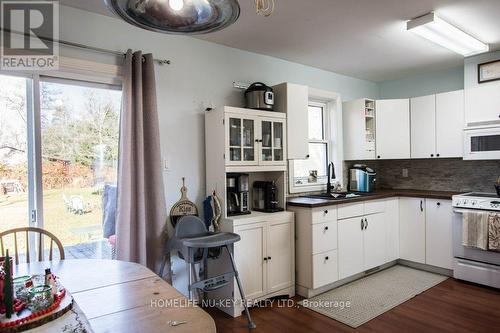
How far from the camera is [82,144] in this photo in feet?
8.61

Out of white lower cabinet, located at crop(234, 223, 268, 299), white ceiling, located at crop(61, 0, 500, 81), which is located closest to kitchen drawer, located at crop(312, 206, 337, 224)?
white lower cabinet, located at crop(234, 223, 268, 299)

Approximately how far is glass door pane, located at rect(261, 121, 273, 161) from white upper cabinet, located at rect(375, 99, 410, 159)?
1863 millimetres

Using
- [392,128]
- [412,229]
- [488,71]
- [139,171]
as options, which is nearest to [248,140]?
[139,171]

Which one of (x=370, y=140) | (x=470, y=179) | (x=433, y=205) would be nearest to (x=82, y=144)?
(x=370, y=140)

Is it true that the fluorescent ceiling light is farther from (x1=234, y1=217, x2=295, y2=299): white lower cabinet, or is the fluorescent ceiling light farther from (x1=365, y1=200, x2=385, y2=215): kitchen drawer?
(x1=234, y1=217, x2=295, y2=299): white lower cabinet

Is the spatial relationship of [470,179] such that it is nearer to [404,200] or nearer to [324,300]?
[404,200]

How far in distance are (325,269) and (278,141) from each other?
1372 mm

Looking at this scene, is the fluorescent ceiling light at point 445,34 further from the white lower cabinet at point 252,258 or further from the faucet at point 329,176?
the white lower cabinet at point 252,258

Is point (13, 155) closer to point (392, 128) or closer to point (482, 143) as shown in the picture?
point (392, 128)

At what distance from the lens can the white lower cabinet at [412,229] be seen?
3943 millimetres

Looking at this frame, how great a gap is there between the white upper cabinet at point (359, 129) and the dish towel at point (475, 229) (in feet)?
4.44

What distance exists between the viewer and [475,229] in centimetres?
334

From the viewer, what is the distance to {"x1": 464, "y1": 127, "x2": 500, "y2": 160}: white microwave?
349 cm

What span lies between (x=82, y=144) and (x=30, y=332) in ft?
5.94
